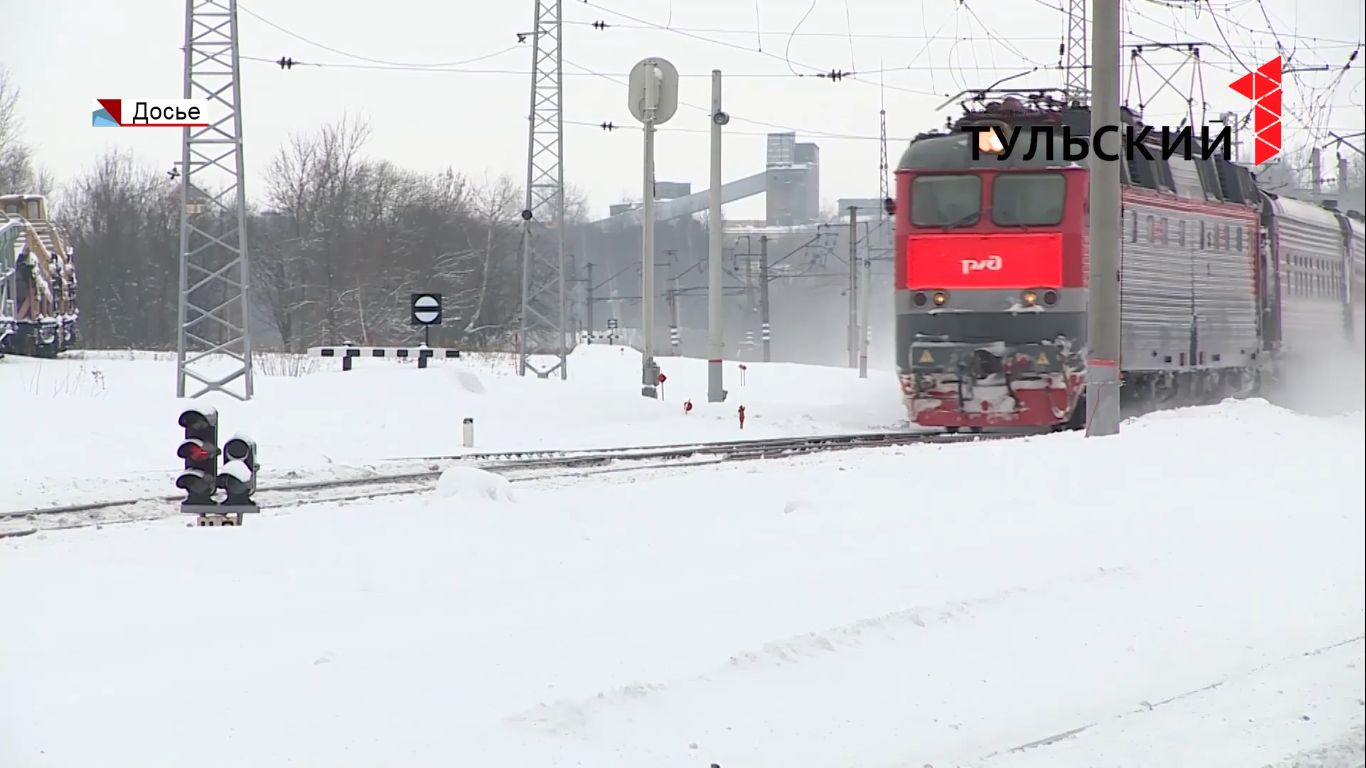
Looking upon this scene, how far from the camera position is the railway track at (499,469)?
12.6 meters

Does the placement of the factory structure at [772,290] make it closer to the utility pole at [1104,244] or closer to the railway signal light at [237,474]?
the utility pole at [1104,244]

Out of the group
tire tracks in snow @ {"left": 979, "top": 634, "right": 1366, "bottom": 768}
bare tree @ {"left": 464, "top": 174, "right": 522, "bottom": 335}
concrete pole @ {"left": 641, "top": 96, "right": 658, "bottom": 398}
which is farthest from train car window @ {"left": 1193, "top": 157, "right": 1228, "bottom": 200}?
bare tree @ {"left": 464, "top": 174, "right": 522, "bottom": 335}

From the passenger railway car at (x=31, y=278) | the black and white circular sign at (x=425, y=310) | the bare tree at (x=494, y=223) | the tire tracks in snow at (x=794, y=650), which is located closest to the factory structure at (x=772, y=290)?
the bare tree at (x=494, y=223)

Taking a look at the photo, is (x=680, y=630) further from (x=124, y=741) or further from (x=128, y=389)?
(x=128, y=389)

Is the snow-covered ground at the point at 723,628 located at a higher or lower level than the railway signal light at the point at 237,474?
lower

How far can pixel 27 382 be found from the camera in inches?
1120

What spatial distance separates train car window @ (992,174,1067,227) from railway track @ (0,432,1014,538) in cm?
301

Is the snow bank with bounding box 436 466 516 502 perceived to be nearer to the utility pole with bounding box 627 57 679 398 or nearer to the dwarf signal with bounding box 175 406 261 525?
the dwarf signal with bounding box 175 406 261 525

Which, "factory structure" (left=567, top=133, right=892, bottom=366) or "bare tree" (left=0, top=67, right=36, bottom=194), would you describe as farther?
"factory structure" (left=567, top=133, right=892, bottom=366)

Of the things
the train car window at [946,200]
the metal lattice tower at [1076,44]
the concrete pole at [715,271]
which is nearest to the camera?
the train car window at [946,200]

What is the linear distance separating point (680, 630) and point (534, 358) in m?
43.3

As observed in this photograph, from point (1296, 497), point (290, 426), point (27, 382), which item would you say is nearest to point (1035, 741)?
point (1296, 497)

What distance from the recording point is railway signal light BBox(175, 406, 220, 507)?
11195mm

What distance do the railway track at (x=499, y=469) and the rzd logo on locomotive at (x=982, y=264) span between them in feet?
7.45
